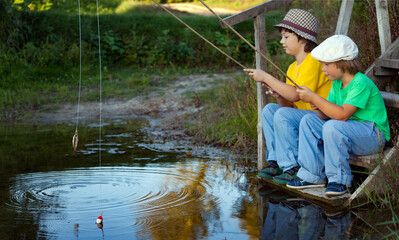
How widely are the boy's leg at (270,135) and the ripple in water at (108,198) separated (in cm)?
61

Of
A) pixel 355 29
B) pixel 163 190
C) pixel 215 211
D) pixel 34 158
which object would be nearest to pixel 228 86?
pixel 355 29

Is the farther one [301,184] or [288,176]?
[288,176]

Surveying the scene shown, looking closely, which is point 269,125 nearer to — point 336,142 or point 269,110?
point 269,110

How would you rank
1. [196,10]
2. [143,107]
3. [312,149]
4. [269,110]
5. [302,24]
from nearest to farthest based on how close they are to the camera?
[312,149] < [302,24] < [269,110] < [143,107] < [196,10]

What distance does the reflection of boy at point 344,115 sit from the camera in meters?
4.45

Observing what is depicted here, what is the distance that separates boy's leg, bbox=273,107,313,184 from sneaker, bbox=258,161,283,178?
0.19 metres

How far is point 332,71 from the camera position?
4.57 m

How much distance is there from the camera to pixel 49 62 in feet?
37.4

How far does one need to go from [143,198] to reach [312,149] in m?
1.52

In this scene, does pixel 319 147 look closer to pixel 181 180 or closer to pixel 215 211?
pixel 215 211

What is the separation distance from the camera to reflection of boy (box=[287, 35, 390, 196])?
4.45 metres

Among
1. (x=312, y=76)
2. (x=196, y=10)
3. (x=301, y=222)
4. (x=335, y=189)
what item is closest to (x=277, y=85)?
(x=312, y=76)

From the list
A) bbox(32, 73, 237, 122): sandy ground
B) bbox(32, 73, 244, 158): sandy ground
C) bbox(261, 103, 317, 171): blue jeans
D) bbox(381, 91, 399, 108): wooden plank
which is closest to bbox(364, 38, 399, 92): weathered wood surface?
bbox(381, 91, 399, 108): wooden plank

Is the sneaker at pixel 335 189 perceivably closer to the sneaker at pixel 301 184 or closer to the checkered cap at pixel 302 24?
the sneaker at pixel 301 184
